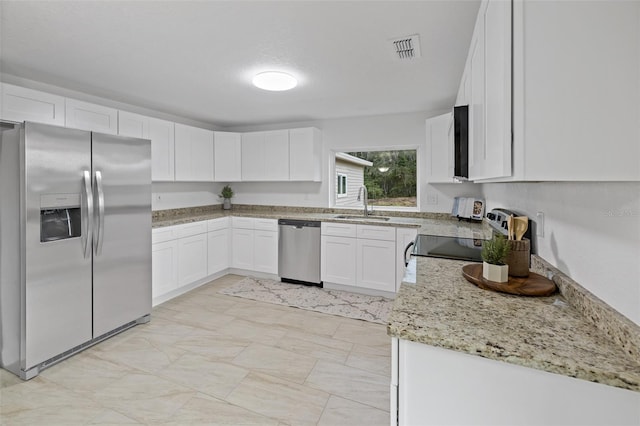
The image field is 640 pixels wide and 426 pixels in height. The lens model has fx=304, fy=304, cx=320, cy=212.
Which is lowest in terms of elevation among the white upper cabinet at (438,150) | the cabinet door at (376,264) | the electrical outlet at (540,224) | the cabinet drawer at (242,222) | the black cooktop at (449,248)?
the cabinet door at (376,264)

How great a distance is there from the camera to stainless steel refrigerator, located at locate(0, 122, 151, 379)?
7.02 ft

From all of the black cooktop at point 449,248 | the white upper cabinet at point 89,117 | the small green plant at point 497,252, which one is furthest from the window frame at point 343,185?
the small green plant at point 497,252

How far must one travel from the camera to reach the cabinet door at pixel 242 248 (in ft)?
14.8

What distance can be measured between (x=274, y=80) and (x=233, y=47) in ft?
1.74

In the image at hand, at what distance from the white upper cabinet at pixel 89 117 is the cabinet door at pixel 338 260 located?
274cm

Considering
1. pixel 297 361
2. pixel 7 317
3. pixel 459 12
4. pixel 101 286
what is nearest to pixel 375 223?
pixel 297 361

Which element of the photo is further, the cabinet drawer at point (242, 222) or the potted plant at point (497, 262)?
the cabinet drawer at point (242, 222)

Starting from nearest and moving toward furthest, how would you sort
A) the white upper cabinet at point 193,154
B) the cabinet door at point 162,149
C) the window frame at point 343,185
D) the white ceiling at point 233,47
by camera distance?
the white ceiling at point 233,47, the cabinet door at point 162,149, the white upper cabinet at point 193,154, the window frame at point 343,185

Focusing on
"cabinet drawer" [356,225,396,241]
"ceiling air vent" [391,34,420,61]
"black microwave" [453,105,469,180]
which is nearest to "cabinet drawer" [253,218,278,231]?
"cabinet drawer" [356,225,396,241]

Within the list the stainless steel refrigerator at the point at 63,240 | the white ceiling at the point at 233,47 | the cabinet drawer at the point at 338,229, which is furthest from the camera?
the cabinet drawer at the point at 338,229

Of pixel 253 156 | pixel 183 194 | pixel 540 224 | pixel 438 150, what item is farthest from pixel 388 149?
pixel 183 194

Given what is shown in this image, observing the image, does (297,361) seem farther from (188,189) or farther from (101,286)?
(188,189)

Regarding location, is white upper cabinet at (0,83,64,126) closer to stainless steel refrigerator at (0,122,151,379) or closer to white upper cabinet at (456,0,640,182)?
stainless steel refrigerator at (0,122,151,379)

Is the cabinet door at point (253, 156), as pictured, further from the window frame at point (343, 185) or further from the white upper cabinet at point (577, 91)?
the white upper cabinet at point (577, 91)
